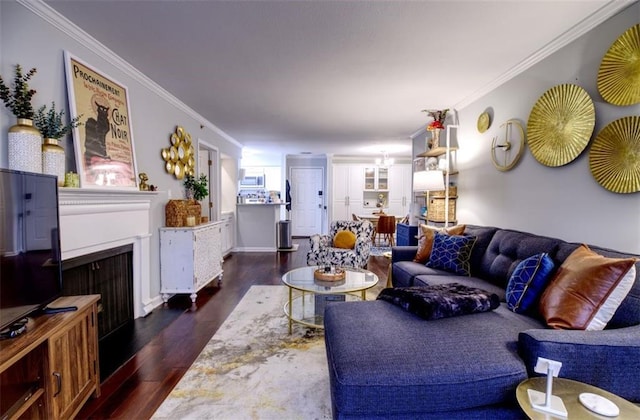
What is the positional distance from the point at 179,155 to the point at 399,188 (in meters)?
6.12

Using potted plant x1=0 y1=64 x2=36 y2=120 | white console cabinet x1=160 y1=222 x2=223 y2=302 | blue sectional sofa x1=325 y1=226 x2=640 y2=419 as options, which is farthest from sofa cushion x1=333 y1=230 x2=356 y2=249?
potted plant x1=0 y1=64 x2=36 y2=120

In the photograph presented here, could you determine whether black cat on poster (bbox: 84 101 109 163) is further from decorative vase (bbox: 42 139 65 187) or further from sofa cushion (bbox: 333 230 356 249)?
sofa cushion (bbox: 333 230 356 249)

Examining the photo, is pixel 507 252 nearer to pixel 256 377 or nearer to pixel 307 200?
pixel 256 377

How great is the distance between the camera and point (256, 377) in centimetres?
190

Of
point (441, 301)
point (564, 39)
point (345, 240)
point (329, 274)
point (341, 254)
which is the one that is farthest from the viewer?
point (345, 240)

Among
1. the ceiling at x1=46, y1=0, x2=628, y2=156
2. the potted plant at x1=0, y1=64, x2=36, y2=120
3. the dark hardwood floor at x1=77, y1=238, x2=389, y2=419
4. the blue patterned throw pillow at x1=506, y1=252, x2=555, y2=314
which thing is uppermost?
the ceiling at x1=46, y1=0, x2=628, y2=156

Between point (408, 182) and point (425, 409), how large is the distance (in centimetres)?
761

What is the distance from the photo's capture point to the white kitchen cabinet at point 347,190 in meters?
8.23

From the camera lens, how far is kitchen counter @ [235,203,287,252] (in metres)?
6.28

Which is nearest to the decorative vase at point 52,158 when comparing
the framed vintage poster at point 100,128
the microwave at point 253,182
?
the framed vintage poster at point 100,128

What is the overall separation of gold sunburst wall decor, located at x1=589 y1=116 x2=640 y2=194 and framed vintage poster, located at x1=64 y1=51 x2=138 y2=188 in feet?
11.4

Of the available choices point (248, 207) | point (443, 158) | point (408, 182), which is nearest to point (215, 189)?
point (248, 207)

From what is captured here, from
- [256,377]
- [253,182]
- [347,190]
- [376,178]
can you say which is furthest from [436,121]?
[253,182]

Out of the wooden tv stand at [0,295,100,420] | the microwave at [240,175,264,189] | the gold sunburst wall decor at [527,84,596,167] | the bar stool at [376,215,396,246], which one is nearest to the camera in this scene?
the wooden tv stand at [0,295,100,420]
